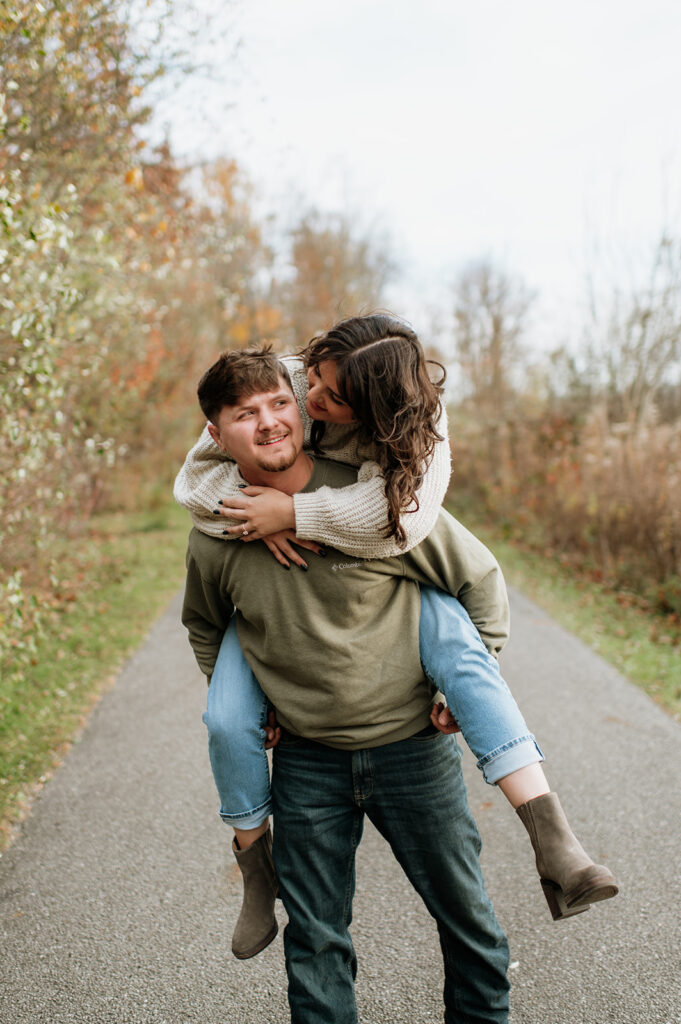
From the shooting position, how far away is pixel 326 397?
2.16 metres

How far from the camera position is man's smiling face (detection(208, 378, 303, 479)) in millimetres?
2170

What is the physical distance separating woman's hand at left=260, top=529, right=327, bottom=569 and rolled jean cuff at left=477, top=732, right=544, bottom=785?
0.69 metres

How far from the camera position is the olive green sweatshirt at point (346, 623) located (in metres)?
2.16

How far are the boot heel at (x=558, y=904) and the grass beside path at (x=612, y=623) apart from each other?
3.90 metres

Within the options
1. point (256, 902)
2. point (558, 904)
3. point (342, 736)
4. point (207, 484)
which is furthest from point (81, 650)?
point (558, 904)

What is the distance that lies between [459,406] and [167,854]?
2089cm

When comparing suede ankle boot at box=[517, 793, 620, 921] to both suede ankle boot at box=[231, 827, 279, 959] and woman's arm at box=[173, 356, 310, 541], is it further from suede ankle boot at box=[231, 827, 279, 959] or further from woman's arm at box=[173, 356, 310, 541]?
woman's arm at box=[173, 356, 310, 541]

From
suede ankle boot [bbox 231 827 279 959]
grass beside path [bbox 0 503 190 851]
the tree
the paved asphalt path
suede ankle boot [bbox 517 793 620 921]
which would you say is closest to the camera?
suede ankle boot [bbox 517 793 620 921]

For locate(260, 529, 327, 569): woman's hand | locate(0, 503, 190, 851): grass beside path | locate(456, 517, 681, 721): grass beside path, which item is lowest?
locate(456, 517, 681, 721): grass beside path

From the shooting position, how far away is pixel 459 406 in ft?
77.8

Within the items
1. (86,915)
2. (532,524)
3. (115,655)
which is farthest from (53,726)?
(532,524)

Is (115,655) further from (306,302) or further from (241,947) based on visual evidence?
(306,302)

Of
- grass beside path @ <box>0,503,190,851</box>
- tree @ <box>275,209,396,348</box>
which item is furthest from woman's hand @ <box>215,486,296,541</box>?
tree @ <box>275,209,396,348</box>

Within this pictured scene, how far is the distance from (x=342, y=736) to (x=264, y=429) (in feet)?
2.79
